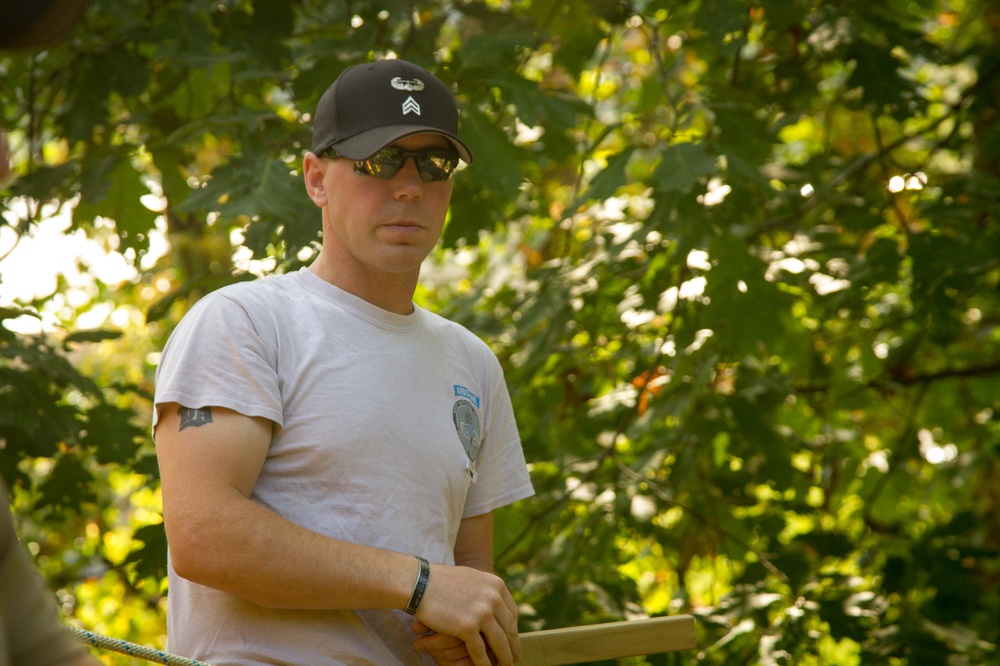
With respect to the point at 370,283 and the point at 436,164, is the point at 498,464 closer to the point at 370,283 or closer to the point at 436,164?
the point at 370,283

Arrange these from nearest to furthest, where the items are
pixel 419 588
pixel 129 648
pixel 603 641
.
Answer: pixel 129 648
pixel 419 588
pixel 603 641

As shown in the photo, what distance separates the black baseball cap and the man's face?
31 mm

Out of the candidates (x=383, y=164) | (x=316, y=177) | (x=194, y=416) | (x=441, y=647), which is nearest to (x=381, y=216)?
(x=383, y=164)

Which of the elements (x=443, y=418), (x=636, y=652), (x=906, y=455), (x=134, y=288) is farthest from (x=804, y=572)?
(x=134, y=288)

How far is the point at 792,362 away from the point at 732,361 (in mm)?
630

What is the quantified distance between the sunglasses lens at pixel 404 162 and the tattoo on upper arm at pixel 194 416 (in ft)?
1.89

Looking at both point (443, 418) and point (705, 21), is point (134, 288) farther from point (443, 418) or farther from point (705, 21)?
point (443, 418)

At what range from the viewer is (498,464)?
2186 millimetres

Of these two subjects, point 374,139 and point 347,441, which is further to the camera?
point 374,139

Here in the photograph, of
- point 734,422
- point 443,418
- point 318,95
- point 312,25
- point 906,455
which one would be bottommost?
point 906,455

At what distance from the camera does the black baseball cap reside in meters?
1.96

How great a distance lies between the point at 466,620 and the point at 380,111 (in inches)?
36.8

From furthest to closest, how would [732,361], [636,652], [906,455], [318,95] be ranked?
[906,455]
[732,361]
[318,95]
[636,652]

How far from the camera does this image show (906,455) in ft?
15.1
